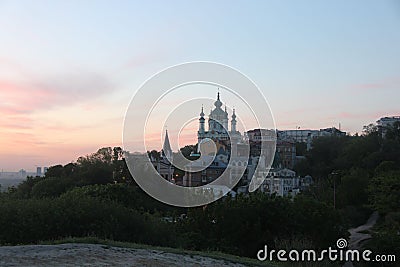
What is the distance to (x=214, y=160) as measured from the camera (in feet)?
147

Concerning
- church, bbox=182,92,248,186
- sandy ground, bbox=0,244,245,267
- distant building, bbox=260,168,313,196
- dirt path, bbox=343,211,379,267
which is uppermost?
church, bbox=182,92,248,186

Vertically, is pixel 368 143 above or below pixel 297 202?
above

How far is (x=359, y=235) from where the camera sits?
28438mm

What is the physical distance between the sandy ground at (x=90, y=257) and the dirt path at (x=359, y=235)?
9.49 metres

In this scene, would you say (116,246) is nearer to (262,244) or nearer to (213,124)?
(262,244)

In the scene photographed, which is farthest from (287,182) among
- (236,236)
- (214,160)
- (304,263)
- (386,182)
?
(304,263)

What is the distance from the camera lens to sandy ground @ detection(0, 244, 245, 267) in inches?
396

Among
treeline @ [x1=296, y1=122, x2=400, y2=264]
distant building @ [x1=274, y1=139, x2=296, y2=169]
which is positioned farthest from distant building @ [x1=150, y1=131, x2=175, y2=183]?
distant building @ [x1=274, y1=139, x2=296, y2=169]

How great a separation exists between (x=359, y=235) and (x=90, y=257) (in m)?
20.8

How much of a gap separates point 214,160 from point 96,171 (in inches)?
404

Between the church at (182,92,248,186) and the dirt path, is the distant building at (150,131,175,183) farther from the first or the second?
the dirt path

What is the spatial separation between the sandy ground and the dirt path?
31.1ft

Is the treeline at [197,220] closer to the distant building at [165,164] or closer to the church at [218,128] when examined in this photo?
the distant building at [165,164]

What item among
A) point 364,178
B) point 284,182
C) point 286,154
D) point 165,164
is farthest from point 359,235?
point 286,154
